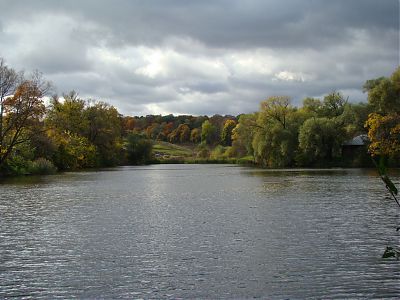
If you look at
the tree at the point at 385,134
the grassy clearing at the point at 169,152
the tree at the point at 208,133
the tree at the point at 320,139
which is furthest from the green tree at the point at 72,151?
the tree at the point at 208,133

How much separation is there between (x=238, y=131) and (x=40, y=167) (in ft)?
157

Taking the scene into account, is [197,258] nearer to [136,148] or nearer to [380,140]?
[380,140]

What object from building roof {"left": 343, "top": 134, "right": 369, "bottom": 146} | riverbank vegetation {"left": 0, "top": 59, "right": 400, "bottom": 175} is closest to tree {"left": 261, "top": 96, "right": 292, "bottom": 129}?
riverbank vegetation {"left": 0, "top": 59, "right": 400, "bottom": 175}

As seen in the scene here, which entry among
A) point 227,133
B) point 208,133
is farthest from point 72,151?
point 208,133

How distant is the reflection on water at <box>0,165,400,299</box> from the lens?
11.5m

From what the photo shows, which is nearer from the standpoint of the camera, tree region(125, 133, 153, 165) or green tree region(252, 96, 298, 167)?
→ green tree region(252, 96, 298, 167)

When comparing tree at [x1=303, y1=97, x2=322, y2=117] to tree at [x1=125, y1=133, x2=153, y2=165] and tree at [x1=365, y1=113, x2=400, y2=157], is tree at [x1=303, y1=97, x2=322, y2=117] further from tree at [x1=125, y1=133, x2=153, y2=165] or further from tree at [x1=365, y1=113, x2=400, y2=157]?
tree at [x1=125, y1=133, x2=153, y2=165]

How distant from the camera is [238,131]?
105m

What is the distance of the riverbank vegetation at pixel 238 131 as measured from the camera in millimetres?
60219

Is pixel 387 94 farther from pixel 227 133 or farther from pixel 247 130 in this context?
pixel 227 133

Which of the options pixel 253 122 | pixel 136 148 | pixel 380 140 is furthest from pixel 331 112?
pixel 136 148

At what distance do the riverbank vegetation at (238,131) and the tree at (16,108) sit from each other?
0.11 meters

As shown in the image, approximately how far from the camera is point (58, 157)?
83000 millimetres

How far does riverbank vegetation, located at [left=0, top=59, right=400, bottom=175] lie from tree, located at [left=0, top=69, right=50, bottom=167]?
11 cm
